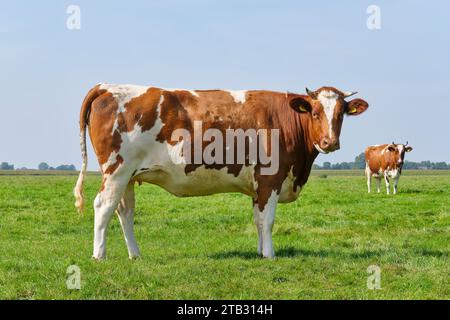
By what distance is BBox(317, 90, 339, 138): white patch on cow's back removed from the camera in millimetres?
9141

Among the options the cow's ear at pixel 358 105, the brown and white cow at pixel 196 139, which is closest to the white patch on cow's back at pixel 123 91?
the brown and white cow at pixel 196 139

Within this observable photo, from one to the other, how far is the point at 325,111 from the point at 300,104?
50 centimetres

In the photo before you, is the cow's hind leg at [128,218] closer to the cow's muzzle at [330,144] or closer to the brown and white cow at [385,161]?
the cow's muzzle at [330,144]

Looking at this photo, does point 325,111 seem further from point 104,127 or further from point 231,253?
point 104,127

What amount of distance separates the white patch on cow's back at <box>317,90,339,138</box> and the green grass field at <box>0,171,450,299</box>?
2.24 m

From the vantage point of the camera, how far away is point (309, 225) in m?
14.6

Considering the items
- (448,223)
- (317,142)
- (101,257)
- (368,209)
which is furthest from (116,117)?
(368,209)

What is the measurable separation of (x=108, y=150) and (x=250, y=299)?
3.66 metres

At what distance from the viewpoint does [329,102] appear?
924 centimetres

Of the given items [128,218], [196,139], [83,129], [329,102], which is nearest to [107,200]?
[128,218]

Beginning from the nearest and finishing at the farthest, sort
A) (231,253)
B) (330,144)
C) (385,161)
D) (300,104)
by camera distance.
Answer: (330,144)
(300,104)
(231,253)
(385,161)

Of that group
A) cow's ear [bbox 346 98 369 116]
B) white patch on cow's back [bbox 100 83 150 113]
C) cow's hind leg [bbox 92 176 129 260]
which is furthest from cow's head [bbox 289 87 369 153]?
cow's hind leg [bbox 92 176 129 260]

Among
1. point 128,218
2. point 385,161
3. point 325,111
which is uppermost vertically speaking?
point 325,111

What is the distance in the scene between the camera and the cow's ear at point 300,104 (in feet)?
31.2
